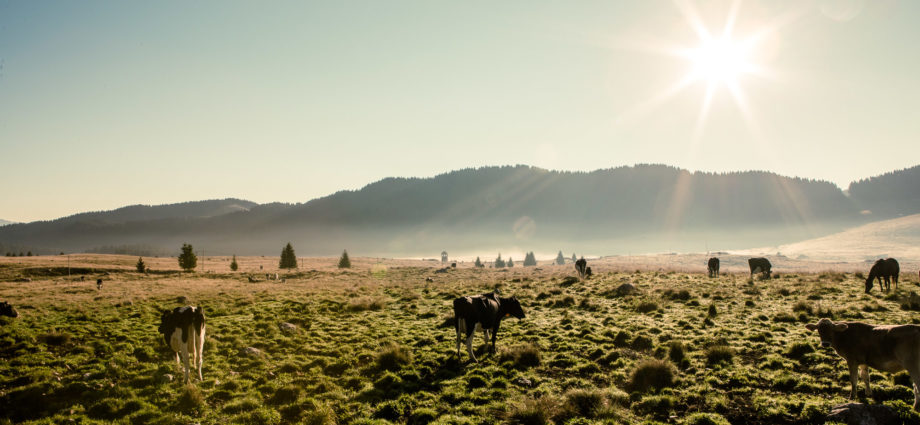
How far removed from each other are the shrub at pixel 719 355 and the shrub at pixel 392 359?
9.91m

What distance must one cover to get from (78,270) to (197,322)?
71.9 m

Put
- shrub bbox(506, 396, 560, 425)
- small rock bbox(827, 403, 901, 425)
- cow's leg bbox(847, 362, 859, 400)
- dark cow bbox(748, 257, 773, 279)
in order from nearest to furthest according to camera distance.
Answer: small rock bbox(827, 403, 901, 425), shrub bbox(506, 396, 560, 425), cow's leg bbox(847, 362, 859, 400), dark cow bbox(748, 257, 773, 279)

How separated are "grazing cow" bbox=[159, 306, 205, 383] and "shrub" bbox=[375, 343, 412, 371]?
5.28 meters

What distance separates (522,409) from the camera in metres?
9.07

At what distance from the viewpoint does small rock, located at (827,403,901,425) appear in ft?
24.6

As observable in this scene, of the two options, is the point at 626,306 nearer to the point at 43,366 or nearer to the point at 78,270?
the point at 43,366

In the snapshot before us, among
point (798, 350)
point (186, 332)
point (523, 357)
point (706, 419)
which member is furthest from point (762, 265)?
point (186, 332)

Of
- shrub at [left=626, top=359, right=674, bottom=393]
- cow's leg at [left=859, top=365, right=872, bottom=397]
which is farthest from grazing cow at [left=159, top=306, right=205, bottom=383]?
cow's leg at [left=859, top=365, right=872, bottom=397]

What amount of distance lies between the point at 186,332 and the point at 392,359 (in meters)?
6.35

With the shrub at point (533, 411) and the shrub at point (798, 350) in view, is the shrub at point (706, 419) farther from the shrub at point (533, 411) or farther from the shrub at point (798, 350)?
the shrub at point (798, 350)

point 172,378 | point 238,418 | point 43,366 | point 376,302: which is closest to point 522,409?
point 238,418

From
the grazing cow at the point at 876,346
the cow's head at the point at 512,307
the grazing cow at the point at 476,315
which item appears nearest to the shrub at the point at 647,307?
the cow's head at the point at 512,307

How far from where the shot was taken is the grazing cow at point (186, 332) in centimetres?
1180

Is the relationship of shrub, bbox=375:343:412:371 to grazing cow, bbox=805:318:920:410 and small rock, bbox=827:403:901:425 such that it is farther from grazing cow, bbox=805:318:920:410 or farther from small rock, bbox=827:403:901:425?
grazing cow, bbox=805:318:920:410
